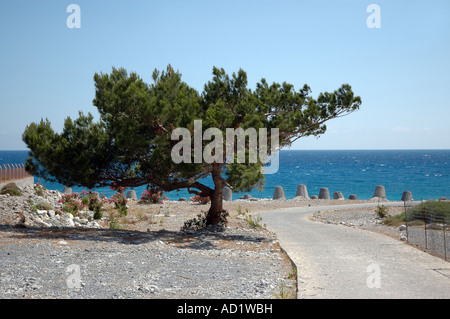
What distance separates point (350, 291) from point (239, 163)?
19.2 feet

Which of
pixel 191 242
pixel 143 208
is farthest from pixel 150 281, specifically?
pixel 143 208

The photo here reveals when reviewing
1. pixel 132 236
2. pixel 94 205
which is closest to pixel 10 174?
pixel 94 205

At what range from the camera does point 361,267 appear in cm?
898

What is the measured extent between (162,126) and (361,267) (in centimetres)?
686

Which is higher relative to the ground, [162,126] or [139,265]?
[162,126]

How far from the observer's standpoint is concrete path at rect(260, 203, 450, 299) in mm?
7145

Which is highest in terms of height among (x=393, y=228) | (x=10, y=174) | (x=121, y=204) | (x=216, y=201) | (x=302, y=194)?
(x=10, y=174)

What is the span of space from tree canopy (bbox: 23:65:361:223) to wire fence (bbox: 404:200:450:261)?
403 centimetres

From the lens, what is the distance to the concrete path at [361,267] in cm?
714

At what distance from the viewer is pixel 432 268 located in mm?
8984

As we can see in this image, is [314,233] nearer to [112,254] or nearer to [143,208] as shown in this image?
[112,254]

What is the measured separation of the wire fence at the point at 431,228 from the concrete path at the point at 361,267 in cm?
44

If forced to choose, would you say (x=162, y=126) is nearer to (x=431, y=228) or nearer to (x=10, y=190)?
(x=431, y=228)

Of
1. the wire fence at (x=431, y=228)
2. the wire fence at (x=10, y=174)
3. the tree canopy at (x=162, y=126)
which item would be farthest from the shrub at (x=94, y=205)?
the wire fence at (x=431, y=228)
